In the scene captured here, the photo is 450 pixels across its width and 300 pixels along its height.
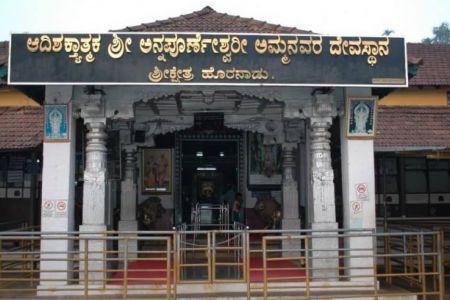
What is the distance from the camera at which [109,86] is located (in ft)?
32.2

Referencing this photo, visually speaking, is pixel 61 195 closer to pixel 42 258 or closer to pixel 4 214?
pixel 42 258

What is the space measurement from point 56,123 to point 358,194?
5669 millimetres

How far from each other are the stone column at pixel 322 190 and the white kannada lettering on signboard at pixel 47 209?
475 cm

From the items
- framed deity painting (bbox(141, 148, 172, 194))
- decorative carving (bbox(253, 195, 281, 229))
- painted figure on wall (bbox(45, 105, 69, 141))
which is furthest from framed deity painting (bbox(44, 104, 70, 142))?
decorative carving (bbox(253, 195, 281, 229))

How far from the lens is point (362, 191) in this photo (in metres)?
9.79

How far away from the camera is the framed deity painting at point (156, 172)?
51.9ft

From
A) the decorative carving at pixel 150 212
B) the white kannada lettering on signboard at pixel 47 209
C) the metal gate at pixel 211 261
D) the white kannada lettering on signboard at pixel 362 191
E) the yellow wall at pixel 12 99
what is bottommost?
the metal gate at pixel 211 261

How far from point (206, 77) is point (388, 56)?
3.18 metres

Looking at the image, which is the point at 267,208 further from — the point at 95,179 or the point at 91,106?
the point at 91,106

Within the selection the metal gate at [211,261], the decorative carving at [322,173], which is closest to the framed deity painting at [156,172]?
the metal gate at [211,261]

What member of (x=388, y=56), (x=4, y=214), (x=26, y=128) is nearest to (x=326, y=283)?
(x=388, y=56)

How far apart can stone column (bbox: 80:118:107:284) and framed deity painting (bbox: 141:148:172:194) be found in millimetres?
5940

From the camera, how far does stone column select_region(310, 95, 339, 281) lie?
952 centimetres

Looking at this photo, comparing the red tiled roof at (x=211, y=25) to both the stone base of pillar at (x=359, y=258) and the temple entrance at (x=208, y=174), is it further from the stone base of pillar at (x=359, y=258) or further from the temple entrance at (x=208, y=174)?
the temple entrance at (x=208, y=174)
